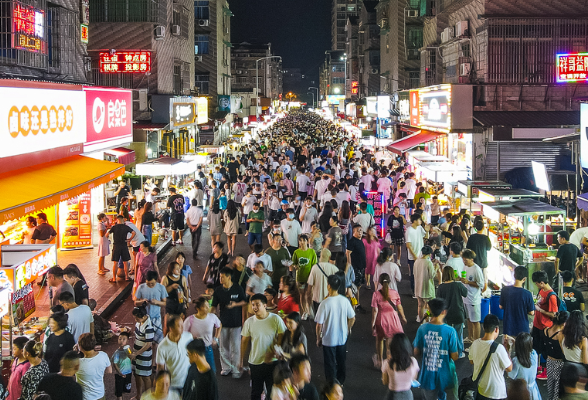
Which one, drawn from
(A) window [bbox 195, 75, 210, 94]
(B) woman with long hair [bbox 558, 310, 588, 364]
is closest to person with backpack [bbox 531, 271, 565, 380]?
(B) woman with long hair [bbox 558, 310, 588, 364]

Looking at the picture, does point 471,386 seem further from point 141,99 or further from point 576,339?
point 141,99

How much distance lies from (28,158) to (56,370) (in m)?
3.60

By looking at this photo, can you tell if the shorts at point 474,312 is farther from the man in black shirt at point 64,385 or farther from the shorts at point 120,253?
the shorts at point 120,253

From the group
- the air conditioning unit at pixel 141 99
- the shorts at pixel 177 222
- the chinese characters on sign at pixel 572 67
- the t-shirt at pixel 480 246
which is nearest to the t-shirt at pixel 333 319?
the t-shirt at pixel 480 246

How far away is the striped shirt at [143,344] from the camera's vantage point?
26.4 feet

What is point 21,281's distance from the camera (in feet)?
33.2

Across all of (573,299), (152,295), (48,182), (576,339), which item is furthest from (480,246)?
(48,182)

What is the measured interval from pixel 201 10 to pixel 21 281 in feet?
146

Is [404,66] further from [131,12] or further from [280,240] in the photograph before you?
[280,240]

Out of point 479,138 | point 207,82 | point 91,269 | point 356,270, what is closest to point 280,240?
point 356,270

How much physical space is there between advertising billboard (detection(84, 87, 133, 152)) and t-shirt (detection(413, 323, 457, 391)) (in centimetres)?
827

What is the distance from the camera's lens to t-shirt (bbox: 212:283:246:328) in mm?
8961

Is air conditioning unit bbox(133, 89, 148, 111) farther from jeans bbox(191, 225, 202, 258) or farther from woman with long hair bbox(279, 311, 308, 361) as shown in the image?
woman with long hair bbox(279, 311, 308, 361)

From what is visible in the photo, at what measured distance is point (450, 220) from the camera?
1441 centimetres
